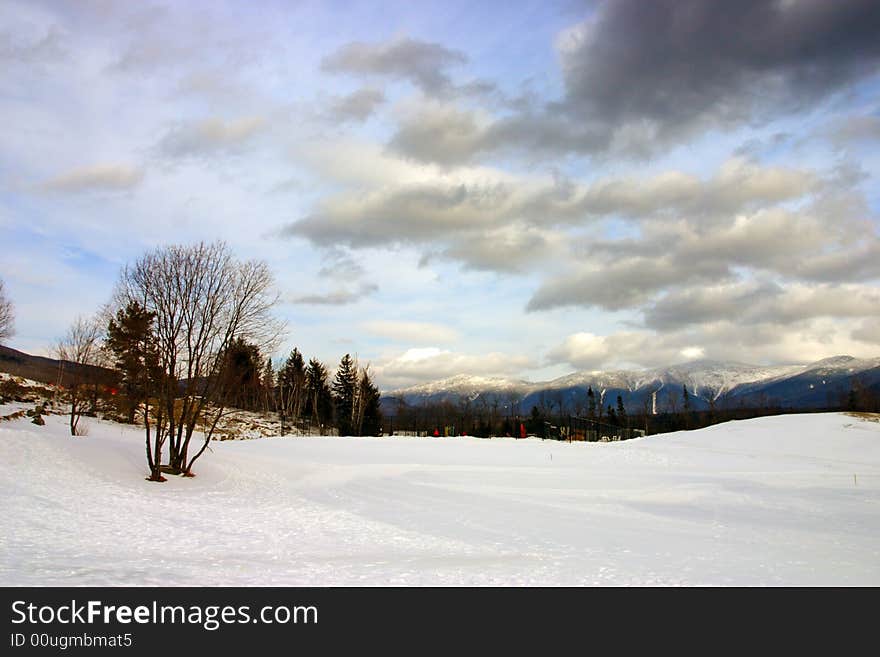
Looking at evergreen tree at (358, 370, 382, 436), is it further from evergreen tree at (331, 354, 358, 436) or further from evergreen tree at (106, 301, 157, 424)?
evergreen tree at (106, 301, 157, 424)

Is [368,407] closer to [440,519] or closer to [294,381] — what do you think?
[294,381]

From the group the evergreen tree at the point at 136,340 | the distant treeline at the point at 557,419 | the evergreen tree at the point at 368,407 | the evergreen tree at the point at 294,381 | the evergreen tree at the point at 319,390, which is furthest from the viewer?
the distant treeline at the point at 557,419

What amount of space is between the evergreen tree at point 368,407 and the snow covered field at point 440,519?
47.7 m

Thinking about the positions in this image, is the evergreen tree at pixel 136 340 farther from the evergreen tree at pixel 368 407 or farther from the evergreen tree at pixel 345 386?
the evergreen tree at pixel 345 386

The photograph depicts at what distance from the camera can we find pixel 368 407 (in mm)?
88062

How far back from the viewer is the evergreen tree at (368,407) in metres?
82.2

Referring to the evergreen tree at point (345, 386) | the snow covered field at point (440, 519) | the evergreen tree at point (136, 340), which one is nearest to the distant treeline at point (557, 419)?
the evergreen tree at point (345, 386)

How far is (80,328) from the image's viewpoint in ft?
132

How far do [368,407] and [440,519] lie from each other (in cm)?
7188
